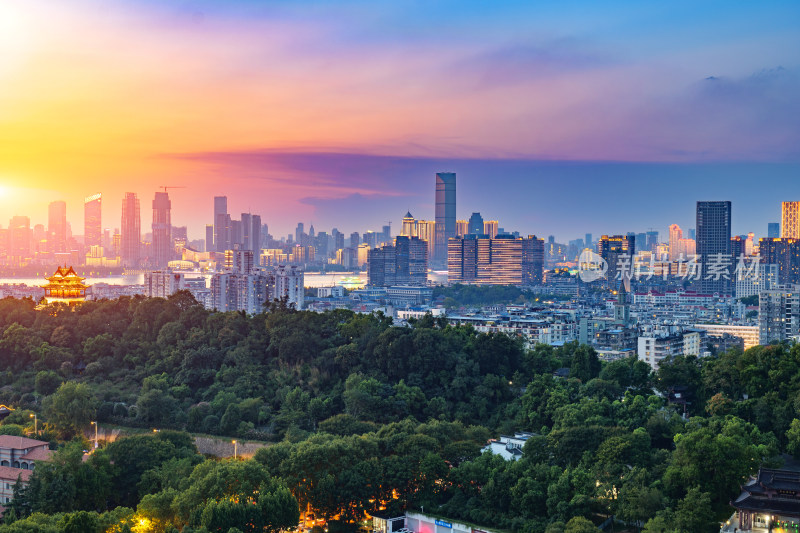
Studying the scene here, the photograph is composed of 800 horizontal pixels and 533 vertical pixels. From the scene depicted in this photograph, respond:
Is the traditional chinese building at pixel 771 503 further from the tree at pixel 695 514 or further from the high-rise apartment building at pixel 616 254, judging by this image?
the high-rise apartment building at pixel 616 254

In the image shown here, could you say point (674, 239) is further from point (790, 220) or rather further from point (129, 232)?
point (129, 232)

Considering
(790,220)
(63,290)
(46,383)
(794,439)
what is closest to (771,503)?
(794,439)

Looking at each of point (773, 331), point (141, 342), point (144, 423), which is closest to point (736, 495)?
point (144, 423)

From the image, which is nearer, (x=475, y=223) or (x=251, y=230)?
(x=251, y=230)

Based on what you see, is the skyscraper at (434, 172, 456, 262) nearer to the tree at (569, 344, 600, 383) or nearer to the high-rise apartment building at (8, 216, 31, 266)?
the high-rise apartment building at (8, 216, 31, 266)

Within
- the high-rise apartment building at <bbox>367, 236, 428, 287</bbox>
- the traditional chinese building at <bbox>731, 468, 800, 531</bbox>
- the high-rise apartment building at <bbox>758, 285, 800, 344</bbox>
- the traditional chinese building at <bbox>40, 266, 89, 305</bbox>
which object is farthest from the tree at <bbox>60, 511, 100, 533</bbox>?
the high-rise apartment building at <bbox>367, 236, 428, 287</bbox>

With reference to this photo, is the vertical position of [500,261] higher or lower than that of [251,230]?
lower
